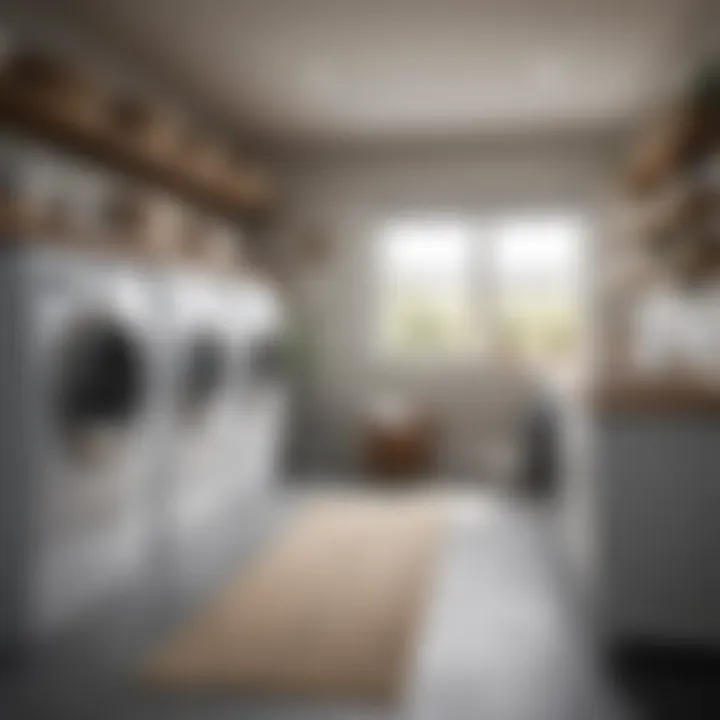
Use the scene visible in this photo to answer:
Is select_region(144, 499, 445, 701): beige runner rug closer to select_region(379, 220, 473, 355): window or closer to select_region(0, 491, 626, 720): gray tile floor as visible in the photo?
select_region(0, 491, 626, 720): gray tile floor

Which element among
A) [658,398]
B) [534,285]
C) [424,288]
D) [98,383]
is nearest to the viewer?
[658,398]

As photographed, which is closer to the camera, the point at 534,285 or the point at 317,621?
the point at 317,621

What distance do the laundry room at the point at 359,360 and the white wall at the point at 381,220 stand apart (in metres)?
0.02

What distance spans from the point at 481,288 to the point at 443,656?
350 centimetres

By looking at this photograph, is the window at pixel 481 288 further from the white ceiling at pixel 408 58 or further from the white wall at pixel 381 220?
the white ceiling at pixel 408 58

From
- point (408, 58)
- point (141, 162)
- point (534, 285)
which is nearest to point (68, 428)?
point (141, 162)

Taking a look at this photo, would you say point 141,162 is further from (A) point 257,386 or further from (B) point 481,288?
(B) point 481,288

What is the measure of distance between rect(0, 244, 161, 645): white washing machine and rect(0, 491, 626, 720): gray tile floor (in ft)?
0.50

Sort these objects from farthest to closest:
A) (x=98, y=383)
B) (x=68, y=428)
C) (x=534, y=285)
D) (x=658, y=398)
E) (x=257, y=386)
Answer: (x=534, y=285)
(x=257, y=386)
(x=98, y=383)
(x=68, y=428)
(x=658, y=398)

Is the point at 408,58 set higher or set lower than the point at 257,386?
higher

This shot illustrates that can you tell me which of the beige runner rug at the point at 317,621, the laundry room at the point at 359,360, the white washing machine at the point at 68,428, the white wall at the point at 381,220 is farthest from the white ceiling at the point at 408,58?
the beige runner rug at the point at 317,621

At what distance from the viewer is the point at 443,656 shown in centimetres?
227

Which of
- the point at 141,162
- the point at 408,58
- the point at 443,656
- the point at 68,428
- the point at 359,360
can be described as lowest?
the point at 443,656

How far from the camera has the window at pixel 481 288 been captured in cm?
539
